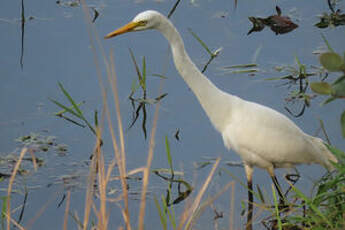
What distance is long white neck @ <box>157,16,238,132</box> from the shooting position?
9.14ft

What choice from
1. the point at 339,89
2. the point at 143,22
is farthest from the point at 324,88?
the point at 143,22

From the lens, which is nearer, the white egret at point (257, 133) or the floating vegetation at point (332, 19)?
the white egret at point (257, 133)

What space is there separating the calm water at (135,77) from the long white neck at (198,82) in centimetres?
16

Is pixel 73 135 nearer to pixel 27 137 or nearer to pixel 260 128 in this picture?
pixel 27 137

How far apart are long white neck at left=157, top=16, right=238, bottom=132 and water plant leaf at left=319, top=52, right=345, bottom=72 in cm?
137

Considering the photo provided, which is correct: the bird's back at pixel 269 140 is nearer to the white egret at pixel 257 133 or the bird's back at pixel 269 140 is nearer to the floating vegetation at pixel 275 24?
the white egret at pixel 257 133

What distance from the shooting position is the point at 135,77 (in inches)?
159

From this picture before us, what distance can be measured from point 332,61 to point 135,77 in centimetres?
265

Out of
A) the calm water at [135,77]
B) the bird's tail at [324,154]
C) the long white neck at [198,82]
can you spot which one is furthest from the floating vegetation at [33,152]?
the bird's tail at [324,154]

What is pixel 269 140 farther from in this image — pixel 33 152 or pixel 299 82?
pixel 33 152

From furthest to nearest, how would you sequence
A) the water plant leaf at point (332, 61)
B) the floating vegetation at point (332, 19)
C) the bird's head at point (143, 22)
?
1. the floating vegetation at point (332, 19)
2. the bird's head at point (143, 22)
3. the water plant leaf at point (332, 61)

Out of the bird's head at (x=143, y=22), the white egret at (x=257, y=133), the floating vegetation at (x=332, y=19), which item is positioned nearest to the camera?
the bird's head at (x=143, y=22)

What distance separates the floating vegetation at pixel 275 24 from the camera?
179 inches

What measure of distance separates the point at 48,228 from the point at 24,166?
456 millimetres
